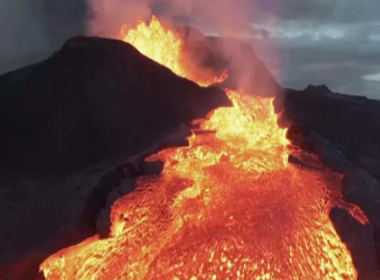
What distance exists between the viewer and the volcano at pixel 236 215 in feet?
36.6

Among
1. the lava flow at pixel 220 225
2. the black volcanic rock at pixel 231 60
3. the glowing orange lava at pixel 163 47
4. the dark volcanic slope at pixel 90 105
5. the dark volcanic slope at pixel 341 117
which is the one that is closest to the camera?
the lava flow at pixel 220 225

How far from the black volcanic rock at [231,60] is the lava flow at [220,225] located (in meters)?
13.0

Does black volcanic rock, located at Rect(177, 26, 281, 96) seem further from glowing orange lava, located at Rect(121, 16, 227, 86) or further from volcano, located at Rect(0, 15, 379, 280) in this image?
volcano, located at Rect(0, 15, 379, 280)

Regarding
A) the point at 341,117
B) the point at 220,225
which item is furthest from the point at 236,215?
the point at 341,117

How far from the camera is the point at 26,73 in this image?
24625 mm

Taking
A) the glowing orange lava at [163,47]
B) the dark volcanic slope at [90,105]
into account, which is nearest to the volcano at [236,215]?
the dark volcanic slope at [90,105]

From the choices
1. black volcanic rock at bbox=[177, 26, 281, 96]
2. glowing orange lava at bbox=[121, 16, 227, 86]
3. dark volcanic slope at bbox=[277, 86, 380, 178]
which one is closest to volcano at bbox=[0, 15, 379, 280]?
dark volcanic slope at bbox=[277, 86, 380, 178]

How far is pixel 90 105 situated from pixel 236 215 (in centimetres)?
1171

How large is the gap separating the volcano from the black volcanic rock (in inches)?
465

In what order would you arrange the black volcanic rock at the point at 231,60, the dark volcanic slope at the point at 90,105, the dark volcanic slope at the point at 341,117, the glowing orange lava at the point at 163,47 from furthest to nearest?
the black volcanic rock at the point at 231,60 < the glowing orange lava at the point at 163,47 < the dark volcanic slope at the point at 341,117 < the dark volcanic slope at the point at 90,105

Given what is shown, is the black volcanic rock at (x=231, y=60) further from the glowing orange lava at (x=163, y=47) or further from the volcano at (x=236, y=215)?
the volcano at (x=236, y=215)

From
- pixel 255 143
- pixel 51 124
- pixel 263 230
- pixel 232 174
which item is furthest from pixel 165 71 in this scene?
pixel 263 230

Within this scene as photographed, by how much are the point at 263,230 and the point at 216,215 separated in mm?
900

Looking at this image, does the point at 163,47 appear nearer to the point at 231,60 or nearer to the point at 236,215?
the point at 231,60
